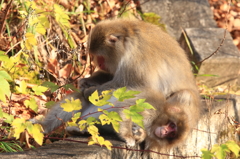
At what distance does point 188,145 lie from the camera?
4.42 metres

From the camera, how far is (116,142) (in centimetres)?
341

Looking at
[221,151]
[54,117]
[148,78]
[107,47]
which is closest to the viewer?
[221,151]

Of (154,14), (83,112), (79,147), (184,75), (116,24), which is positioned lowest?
(79,147)

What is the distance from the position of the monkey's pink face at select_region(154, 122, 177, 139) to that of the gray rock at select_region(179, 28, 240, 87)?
3.28 meters

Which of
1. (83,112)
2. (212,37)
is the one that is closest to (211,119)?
(83,112)

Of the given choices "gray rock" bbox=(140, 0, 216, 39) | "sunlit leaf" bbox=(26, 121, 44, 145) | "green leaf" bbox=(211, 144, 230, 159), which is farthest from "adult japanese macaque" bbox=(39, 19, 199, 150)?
"gray rock" bbox=(140, 0, 216, 39)

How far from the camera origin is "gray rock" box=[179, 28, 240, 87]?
6879mm

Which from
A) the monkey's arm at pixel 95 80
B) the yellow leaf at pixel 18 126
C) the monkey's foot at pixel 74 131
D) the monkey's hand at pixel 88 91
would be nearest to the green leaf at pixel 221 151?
the monkey's foot at pixel 74 131

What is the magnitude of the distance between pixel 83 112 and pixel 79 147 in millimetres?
1086

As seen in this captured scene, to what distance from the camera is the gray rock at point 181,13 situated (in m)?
8.00

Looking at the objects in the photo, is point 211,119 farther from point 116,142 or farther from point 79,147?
point 79,147

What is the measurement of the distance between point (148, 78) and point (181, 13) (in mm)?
4632

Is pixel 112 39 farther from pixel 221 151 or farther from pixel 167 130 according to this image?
pixel 221 151

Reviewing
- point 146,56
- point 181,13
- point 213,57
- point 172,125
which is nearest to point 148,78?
point 146,56
